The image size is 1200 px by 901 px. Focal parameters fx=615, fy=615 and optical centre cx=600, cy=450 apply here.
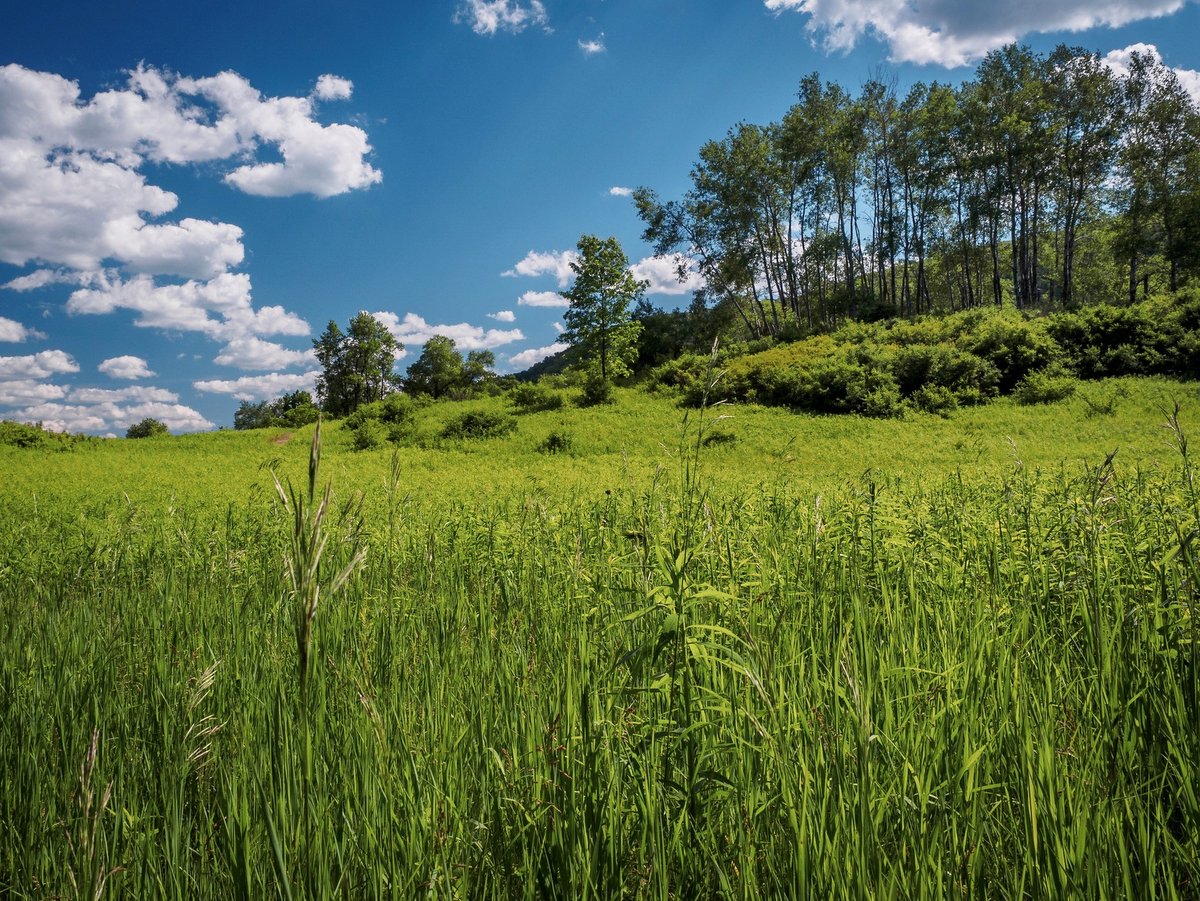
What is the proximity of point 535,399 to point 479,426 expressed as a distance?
182 inches

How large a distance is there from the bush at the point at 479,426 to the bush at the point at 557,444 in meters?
2.68

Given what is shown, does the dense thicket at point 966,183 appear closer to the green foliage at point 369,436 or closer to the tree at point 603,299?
the tree at point 603,299

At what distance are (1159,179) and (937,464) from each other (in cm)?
2819

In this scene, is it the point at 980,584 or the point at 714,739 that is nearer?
the point at 714,739

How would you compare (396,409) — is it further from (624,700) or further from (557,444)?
(624,700)

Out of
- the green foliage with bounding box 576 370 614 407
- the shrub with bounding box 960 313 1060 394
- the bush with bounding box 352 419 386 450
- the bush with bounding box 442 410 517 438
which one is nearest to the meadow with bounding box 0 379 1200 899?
the bush with bounding box 442 410 517 438

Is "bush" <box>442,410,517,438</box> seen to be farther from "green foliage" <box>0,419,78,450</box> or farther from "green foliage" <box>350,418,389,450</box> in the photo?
"green foliage" <box>0,419,78,450</box>

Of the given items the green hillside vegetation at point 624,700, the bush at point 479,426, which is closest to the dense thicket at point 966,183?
the bush at point 479,426

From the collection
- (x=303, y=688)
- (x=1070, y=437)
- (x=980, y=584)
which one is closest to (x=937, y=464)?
(x=1070, y=437)

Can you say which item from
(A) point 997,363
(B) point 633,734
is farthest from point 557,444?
(B) point 633,734

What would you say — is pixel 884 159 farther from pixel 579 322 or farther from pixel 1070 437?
pixel 1070 437

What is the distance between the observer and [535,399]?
27.5m

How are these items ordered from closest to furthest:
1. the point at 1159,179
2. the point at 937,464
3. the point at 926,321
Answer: the point at 937,464
the point at 926,321
the point at 1159,179

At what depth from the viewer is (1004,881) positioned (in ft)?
4.52
